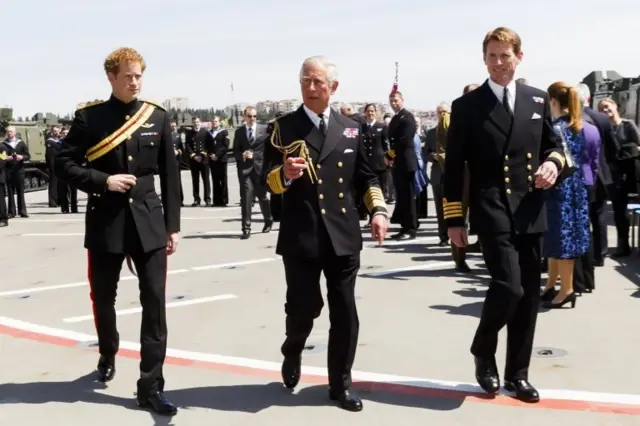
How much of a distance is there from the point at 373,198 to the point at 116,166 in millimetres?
1502

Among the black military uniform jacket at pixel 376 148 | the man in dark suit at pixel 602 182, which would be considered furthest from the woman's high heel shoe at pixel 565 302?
the black military uniform jacket at pixel 376 148

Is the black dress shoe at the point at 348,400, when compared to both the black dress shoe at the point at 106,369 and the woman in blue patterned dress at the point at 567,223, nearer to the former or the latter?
the black dress shoe at the point at 106,369

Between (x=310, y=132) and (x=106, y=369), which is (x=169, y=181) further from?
(x=106, y=369)

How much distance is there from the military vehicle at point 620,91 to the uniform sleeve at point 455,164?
13468 mm

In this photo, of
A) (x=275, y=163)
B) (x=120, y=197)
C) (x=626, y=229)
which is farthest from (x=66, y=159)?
(x=626, y=229)

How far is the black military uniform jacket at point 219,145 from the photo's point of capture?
1867 cm

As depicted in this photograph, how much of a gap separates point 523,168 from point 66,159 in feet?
8.59

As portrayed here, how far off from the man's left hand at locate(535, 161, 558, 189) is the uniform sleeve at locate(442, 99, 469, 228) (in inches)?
16.5

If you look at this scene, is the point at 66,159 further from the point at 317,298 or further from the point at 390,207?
the point at 390,207

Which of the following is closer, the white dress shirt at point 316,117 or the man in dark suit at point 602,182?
the white dress shirt at point 316,117

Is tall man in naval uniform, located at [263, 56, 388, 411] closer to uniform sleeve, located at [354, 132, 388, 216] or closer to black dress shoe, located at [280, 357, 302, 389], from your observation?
uniform sleeve, located at [354, 132, 388, 216]

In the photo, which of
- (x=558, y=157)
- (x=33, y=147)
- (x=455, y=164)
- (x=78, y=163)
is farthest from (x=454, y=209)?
(x=33, y=147)

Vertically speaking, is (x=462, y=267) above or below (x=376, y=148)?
below

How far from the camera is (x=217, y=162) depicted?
60.6 feet
